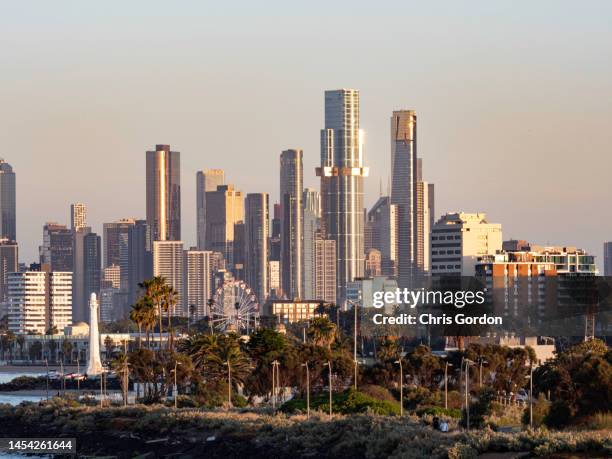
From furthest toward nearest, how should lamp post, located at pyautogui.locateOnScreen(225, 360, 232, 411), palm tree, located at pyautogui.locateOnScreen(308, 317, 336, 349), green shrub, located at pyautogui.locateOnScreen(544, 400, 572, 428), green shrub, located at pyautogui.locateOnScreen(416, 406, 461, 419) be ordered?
palm tree, located at pyautogui.locateOnScreen(308, 317, 336, 349), lamp post, located at pyautogui.locateOnScreen(225, 360, 232, 411), green shrub, located at pyautogui.locateOnScreen(416, 406, 461, 419), green shrub, located at pyautogui.locateOnScreen(544, 400, 572, 428)

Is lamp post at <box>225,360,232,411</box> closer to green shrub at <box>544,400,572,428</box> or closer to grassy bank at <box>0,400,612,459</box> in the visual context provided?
grassy bank at <box>0,400,612,459</box>

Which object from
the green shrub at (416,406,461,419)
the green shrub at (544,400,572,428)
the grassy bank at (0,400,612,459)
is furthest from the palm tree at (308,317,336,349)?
the green shrub at (544,400,572,428)

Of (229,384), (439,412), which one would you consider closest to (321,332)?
(229,384)

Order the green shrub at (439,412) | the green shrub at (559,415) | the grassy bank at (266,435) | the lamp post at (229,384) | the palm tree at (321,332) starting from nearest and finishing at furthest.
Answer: the grassy bank at (266,435)
the green shrub at (559,415)
the green shrub at (439,412)
the lamp post at (229,384)
the palm tree at (321,332)

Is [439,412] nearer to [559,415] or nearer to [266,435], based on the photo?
[559,415]

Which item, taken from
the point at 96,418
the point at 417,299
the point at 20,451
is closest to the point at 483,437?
the point at 20,451

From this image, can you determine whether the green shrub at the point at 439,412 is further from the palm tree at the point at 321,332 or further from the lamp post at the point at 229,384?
the palm tree at the point at 321,332

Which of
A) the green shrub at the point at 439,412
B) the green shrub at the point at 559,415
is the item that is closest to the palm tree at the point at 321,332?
the green shrub at the point at 439,412
